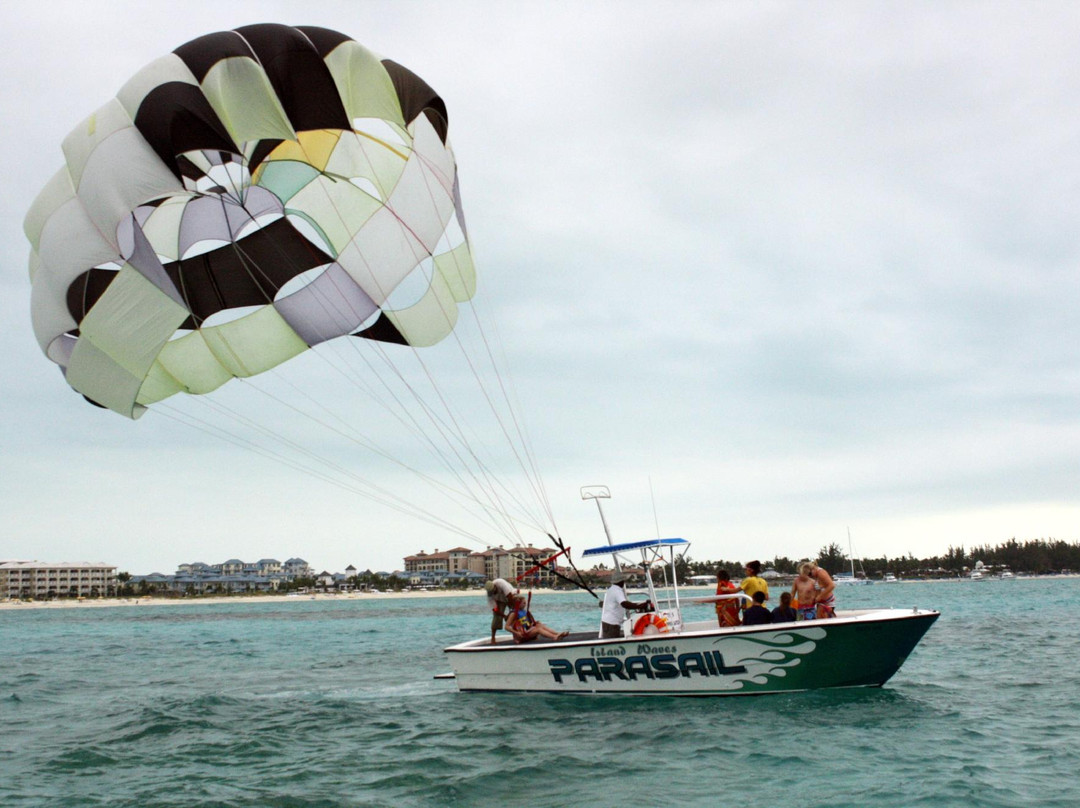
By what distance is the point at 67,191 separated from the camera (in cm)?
944

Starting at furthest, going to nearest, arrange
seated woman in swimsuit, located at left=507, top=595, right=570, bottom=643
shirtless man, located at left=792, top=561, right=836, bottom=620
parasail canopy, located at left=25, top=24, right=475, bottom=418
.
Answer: seated woman in swimsuit, located at left=507, top=595, right=570, bottom=643, shirtless man, located at left=792, top=561, right=836, bottom=620, parasail canopy, located at left=25, top=24, right=475, bottom=418

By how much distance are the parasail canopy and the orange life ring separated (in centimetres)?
468

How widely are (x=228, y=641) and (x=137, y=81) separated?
25.1 m

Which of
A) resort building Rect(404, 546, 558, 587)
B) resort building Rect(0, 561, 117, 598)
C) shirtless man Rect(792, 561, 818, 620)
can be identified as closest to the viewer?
shirtless man Rect(792, 561, 818, 620)

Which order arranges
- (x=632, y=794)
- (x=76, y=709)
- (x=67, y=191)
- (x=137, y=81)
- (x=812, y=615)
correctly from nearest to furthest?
(x=632, y=794)
(x=137, y=81)
(x=67, y=191)
(x=812, y=615)
(x=76, y=709)

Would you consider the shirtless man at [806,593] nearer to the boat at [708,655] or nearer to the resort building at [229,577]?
the boat at [708,655]

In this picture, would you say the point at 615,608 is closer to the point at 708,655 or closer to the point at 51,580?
the point at 708,655

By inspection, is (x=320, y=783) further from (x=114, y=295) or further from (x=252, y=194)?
(x=252, y=194)

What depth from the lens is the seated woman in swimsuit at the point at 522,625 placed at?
11.7m

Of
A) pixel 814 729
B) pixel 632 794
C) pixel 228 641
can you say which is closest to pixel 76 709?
pixel 632 794

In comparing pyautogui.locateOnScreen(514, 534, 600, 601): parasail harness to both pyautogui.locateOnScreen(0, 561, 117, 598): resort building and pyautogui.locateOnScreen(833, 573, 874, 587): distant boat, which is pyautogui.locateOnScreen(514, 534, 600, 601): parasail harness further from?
pyautogui.locateOnScreen(0, 561, 117, 598): resort building

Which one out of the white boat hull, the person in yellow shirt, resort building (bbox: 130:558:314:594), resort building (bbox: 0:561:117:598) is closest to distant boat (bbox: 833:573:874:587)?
resort building (bbox: 130:558:314:594)

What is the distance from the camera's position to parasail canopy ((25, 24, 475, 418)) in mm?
8523

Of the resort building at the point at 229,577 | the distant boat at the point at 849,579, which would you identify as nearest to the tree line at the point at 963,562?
the distant boat at the point at 849,579
